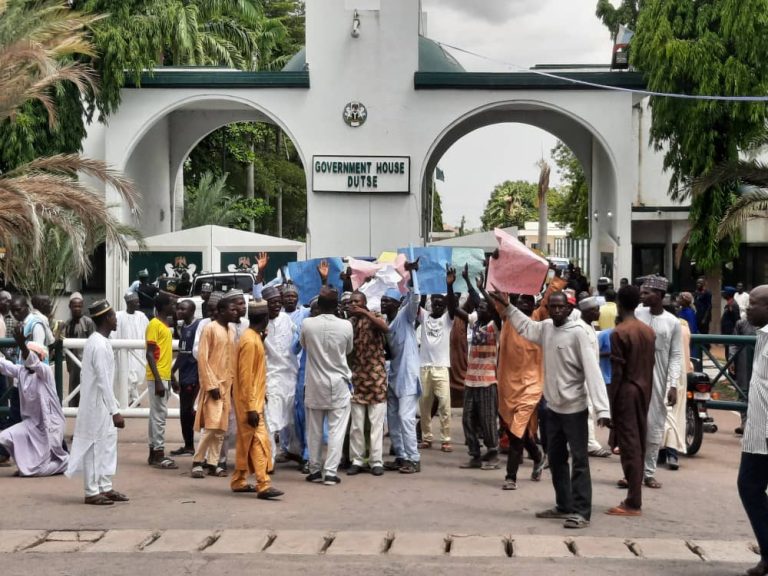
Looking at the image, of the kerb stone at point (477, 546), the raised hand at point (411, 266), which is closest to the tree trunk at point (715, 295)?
the raised hand at point (411, 266)

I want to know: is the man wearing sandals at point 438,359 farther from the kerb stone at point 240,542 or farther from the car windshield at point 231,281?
the car windshield at point 231,281

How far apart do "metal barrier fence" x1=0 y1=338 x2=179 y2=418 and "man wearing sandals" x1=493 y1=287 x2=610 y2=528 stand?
5.59 m

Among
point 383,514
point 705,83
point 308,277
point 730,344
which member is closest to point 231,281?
point 308,277

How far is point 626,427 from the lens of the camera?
30.3ft

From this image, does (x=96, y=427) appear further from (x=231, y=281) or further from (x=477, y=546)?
(x=231, y=281)

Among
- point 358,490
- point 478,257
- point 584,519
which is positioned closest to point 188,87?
point 478,257

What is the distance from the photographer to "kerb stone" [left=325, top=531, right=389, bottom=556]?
793cm

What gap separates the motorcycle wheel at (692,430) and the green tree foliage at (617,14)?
33430 mm

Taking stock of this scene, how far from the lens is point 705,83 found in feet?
78.0

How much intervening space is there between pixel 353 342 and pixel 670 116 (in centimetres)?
1599

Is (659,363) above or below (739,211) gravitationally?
below

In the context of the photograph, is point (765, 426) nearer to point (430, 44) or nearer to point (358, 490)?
point (358, 490)

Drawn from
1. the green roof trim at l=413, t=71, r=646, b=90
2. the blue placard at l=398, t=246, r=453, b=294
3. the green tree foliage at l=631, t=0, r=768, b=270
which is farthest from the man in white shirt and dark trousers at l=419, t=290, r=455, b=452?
the green roof trim at l=413, t=71, r=646, b=90

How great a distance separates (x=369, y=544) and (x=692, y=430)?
5249mm
